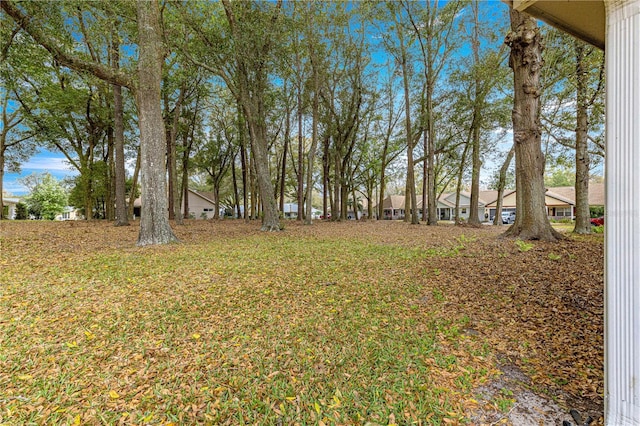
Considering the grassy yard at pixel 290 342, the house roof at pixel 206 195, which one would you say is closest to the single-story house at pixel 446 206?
the house roof at pixel 206 195

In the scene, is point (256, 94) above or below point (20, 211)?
above

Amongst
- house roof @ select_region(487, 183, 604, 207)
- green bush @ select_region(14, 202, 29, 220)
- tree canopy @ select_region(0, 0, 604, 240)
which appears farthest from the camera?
green bush @ select_region(14, 202, 29, 220)

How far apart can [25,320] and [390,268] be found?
476 cm

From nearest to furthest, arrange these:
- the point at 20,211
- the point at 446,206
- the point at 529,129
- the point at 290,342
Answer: the point at 290,342, the point at 529,129, the point at 20,211, the point at 446,206

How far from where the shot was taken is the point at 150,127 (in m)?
6.95

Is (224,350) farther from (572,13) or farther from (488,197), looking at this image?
(488,197)

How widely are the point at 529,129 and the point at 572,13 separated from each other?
5.68 meters

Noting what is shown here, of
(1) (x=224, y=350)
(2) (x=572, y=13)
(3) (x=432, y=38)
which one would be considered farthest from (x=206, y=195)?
(2) (x=572, y=13)

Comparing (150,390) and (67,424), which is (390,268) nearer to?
(150,390)

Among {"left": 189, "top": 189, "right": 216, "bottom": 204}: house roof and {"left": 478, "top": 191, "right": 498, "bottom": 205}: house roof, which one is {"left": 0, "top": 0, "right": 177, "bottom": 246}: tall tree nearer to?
{"left": 189, "top": 189, "right": 216, "bottom": 204}: house roof

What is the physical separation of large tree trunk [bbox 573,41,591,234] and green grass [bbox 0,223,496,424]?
8.08 m

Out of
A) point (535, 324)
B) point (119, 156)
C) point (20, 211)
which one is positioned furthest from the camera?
point (20, 211)

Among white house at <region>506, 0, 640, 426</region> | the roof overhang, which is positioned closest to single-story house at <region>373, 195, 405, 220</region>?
the roof overhang

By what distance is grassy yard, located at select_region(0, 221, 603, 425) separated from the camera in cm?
183
